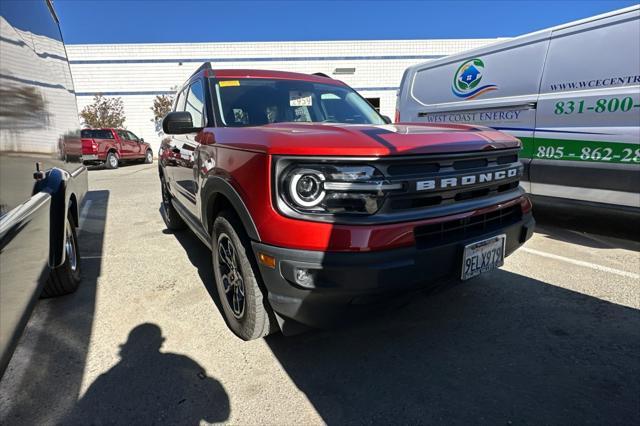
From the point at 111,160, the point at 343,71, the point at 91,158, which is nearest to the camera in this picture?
the point at 91,158

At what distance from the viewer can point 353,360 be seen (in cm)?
228

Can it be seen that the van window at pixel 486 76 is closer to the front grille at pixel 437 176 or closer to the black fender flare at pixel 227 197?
the front grille at pixel 437 176

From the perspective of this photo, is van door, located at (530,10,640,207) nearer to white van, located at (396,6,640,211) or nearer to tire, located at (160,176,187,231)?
white van, located at (396,6,640,211)

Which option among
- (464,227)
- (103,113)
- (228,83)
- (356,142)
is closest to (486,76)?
(228,83)

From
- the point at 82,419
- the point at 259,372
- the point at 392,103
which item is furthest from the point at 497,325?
the point at 392,103

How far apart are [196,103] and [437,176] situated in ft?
7.69

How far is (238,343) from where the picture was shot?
248cm

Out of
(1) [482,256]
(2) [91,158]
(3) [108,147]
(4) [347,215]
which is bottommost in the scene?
(1) [482,256]

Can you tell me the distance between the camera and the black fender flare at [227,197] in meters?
1.98

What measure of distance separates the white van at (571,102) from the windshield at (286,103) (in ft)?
7.58

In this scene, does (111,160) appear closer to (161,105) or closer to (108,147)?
(108,147)

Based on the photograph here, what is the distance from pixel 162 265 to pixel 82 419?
221cm

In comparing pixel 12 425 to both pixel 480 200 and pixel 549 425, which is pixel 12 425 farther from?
pixel 480 200

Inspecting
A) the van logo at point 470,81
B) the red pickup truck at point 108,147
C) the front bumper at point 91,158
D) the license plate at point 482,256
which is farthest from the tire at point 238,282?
the front bumper at point 91,158
